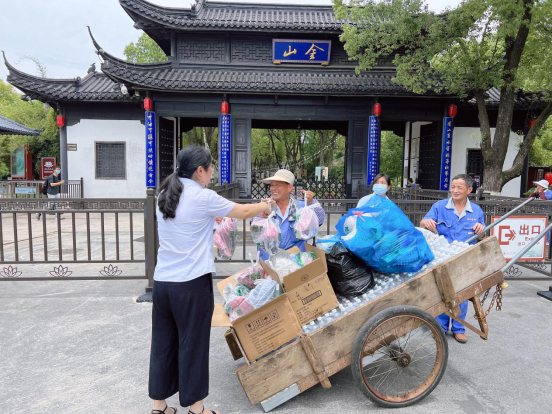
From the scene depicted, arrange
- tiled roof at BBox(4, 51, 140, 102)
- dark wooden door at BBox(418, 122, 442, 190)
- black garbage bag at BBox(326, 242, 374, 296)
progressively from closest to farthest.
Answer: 1. black garbage bag at BBox(326, 242, 374, 296)
2. dark wooden door at BBox(418, 122, 442, 190)
3. tiled roof at BBox(4, 51, 140, 102)

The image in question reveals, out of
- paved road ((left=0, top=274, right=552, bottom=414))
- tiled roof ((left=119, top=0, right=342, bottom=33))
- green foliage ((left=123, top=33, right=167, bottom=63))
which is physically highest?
green foliage ((left=123, top=33, right=167, bottom=63))

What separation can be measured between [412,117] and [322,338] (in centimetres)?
1197

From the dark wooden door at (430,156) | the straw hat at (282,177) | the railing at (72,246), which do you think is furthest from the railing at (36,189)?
the straw hat at (282,177)

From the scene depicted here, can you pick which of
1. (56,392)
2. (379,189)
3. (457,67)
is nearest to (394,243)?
(379,189)

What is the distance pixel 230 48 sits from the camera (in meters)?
13.4

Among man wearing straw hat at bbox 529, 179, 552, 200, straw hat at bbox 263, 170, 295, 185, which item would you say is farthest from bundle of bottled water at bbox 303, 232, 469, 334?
man wearing straw hat at bbox 529, 179, 552, 200

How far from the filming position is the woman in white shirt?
91.5 inches

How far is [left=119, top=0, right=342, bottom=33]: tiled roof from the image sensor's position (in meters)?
12.6

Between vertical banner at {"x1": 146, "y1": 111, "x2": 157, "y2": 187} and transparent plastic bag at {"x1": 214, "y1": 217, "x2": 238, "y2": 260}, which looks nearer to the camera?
transparent plastic bag at {"x1": 214, "y1": 217, "x2": 238, "y2": 260}

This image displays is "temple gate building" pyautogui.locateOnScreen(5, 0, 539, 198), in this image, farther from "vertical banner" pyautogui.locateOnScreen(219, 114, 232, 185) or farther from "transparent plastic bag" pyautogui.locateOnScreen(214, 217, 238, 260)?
"transparent plastic bag" pyautogui.locateOnScreen(214, 217, 238, 260)

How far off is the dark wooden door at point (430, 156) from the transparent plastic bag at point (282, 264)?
1159 cm

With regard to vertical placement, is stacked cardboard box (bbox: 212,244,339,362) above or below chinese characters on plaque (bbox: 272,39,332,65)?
below

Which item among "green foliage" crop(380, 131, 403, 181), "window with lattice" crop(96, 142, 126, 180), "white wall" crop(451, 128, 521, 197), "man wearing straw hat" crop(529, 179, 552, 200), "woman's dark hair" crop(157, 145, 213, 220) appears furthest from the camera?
"green foliage" crop(380, 131, 403, 181)

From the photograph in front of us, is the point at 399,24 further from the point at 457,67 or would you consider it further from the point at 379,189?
the point at 379,189
